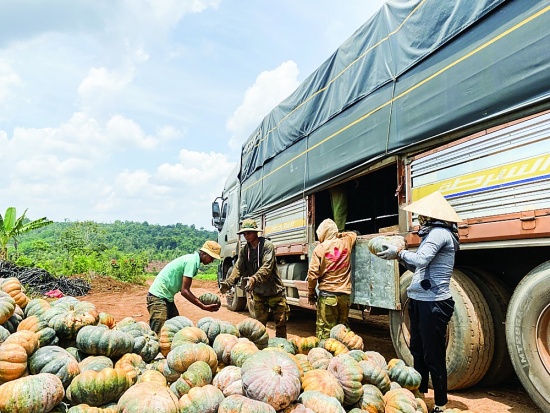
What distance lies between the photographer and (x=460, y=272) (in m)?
4.55

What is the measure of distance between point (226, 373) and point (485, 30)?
3.76 m

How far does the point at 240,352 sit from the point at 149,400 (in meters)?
0.99

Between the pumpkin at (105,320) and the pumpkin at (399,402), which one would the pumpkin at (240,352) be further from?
the pumpkin at (105,320)

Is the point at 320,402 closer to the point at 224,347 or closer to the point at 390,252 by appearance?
the point at 224,347

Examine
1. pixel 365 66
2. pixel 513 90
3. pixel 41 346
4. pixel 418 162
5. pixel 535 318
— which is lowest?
pixel 41 346

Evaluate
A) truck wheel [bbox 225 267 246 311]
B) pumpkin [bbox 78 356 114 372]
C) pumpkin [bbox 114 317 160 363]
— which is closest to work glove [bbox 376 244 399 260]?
pumpkin [bbox 114 317 160 363]

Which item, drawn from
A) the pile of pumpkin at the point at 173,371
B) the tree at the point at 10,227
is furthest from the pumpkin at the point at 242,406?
the tree at the point at 10,227

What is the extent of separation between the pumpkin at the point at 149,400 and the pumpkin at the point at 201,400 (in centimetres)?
6

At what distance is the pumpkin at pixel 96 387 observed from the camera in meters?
2.95

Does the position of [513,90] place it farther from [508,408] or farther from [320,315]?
[320,315]

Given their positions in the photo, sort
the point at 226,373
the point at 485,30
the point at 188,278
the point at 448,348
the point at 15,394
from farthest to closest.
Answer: the point at 188,278 < the point at 448,348 < the point at 485,30 < the point at 226,373 < the point at 15,394

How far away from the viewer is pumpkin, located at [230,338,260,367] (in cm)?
340

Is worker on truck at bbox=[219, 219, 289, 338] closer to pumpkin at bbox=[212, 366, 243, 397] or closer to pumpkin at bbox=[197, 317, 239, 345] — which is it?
pumpkin at bbox=[197, 317, 239, 345]

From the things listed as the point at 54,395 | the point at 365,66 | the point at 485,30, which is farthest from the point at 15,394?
the point at 365,66
